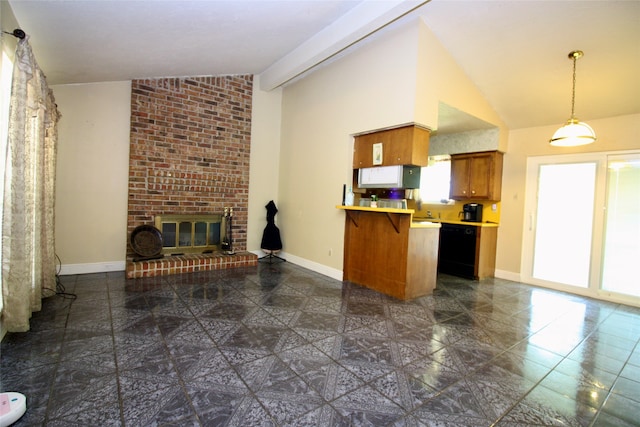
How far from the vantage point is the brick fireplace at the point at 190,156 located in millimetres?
4699

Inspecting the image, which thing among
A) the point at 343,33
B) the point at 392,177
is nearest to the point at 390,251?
the point at 392,177

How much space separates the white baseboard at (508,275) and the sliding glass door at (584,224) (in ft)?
0.37

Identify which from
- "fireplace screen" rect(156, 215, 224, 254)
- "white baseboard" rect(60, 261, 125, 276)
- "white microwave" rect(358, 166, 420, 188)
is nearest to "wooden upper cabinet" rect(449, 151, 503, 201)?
"white microwave" rect(358, 166, 420, 188)

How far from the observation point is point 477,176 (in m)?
5.40

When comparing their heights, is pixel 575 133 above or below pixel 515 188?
above

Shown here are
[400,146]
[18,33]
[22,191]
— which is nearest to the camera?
[18,33]

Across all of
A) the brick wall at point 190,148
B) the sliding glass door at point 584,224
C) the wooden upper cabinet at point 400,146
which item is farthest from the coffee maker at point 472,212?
the brick wall at point 190,148

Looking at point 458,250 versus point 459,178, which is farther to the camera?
point 459,178

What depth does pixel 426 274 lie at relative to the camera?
406cm

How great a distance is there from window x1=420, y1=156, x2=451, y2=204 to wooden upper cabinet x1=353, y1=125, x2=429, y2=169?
7.01ft

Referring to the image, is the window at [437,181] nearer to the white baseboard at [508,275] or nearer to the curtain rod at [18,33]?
the white baseboard at [508,275]

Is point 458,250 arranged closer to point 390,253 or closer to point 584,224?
point 584,224

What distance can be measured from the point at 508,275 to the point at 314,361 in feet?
14.6

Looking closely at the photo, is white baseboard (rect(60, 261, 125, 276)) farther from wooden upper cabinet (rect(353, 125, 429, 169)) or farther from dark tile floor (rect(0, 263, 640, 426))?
wooden upper cabinet (rect(353, 125, 429, 169))
